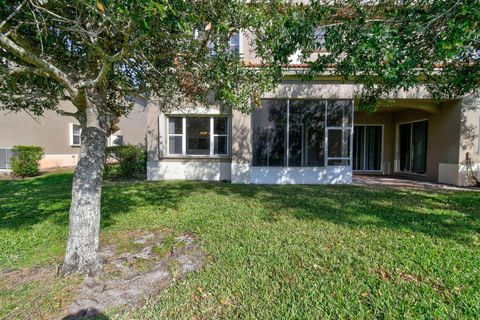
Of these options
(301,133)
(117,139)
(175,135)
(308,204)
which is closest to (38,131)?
(117,139)

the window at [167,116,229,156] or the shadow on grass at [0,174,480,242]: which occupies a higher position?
the window at [167,116,229,156]

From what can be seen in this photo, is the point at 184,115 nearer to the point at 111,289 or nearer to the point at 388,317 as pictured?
the point at 111,289

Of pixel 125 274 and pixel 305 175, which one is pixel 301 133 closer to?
pixel 305 175

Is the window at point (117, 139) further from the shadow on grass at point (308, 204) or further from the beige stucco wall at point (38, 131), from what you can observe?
the shadow on grass at point (308, 204)

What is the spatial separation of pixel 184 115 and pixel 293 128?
525 cm

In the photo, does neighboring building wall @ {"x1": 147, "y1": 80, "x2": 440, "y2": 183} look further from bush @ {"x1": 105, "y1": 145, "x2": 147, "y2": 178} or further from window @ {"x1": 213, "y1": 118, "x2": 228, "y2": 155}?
bush @ {"x1": 105, "y1": 145, "x2": 147, "y2": 178}

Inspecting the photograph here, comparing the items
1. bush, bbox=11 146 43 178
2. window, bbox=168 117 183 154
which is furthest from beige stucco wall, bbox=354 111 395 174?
bush, bbox=11 146 43 178

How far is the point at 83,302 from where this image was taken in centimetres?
299

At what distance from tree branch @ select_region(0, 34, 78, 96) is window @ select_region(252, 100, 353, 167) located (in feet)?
28.4

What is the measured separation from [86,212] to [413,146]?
607 inches

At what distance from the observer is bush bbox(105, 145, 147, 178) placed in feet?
41.9

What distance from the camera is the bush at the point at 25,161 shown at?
13016 millimetres

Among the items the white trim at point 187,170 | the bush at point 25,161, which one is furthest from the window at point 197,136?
the bush at point 25,161

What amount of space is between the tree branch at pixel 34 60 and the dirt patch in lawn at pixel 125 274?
8.57 feet
